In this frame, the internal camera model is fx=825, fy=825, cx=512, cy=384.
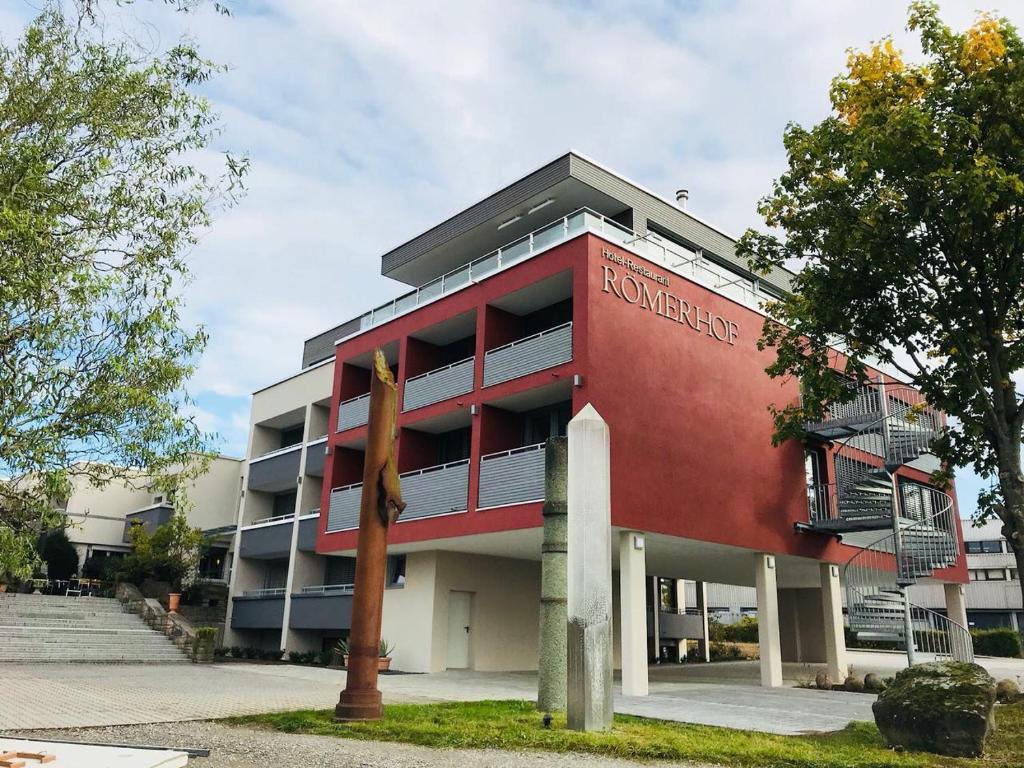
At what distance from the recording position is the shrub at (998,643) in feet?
117

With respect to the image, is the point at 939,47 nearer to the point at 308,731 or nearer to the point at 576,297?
the point at 576,297

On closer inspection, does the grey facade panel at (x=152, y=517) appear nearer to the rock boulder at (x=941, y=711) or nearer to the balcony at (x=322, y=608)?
the balcony at (x=322, y=608)

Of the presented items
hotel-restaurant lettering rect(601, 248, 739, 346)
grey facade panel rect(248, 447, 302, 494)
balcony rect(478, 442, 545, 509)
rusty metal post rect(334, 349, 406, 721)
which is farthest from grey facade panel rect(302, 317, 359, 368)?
rusty metal post rect(334, 349, 406, 721)

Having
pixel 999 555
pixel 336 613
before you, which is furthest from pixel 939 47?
pixel 999 555

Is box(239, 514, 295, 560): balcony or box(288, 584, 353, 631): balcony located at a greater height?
box(239, 514, 295, 560): balcony

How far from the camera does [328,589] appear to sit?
81.8 ft

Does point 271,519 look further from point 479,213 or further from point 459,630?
point 479,213

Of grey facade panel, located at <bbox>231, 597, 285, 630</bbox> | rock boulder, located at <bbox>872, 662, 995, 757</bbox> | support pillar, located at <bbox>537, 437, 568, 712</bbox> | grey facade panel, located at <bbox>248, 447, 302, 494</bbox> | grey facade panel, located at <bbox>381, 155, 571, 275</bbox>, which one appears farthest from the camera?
grey facade panel, located at <bbox>248, 447, 302, 494</bbox>

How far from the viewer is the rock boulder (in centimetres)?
847

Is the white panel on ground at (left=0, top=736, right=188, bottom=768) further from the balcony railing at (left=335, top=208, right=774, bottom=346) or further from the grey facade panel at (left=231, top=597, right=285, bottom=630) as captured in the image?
the grey facade panel at (left=231, top=597, right=285, bottom=630)

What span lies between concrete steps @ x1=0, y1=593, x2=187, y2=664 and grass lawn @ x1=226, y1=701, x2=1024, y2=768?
14.3 meters

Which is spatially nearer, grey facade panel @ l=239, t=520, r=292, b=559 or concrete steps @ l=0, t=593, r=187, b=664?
concrete steps @ l=0, t=593, r=187, b=664

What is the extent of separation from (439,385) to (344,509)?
4679 millimetres

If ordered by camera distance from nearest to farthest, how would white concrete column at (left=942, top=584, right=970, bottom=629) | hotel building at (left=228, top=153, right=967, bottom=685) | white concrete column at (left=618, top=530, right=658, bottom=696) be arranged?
white concrete column at (left=618, top=530, right=658, bottom=696) < hotel building at (left=228, top=153, right=967, bottom=685) < white concrete column at (left=942, top=584, right=970, bottom=629)
